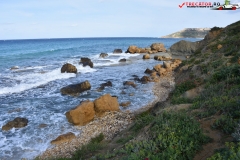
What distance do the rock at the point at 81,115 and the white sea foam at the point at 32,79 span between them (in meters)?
10.3

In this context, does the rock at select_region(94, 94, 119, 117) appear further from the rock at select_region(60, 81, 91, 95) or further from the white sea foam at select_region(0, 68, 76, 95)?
the white sea foam at select_region(0, 68, 76, 95)

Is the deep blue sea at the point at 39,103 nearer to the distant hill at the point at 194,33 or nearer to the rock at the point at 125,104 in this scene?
the rock at the point at 125,104

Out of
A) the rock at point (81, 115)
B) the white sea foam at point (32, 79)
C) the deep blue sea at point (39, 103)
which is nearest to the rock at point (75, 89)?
the deep blue sea at point (39, 103)

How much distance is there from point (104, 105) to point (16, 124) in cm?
591

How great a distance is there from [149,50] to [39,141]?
49249mm

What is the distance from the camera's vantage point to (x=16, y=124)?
41.8 ft

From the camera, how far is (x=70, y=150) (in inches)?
390

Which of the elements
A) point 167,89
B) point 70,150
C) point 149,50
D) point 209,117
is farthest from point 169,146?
point 149,50

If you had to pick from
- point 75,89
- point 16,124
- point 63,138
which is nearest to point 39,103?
point 75,89

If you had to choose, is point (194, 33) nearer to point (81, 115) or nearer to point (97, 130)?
point (81, 115)

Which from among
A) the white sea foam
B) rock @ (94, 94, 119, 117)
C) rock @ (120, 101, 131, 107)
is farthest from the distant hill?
rock @ (94, 94, 119, 117)

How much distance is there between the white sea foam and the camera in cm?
2052

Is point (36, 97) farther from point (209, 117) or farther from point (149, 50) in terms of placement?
point (149, 50)

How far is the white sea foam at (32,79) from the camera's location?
20520mm
